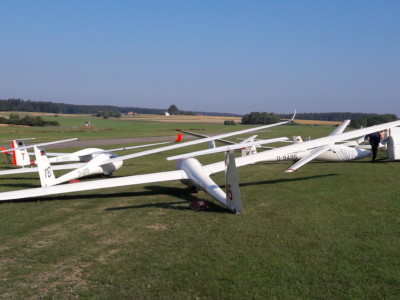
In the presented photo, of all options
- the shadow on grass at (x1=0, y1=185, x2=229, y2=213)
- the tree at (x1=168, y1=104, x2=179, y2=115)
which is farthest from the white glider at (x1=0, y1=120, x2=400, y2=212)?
the tree at (x1=168, y1=104, x2=179, y2=115)

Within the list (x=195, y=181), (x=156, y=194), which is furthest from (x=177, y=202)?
(x=156, y=194)

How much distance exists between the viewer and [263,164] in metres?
22.1

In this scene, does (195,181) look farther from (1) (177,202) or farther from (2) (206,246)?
(2) (206,246)

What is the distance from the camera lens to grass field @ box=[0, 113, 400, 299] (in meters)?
6.01

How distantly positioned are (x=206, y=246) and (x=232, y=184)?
7.59 feet

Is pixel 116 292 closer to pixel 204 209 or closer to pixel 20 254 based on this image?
pixel 20 254

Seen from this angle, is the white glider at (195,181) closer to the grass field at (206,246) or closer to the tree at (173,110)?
the grass field at (206,246)

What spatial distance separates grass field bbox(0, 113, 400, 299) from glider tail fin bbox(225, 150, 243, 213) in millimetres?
342

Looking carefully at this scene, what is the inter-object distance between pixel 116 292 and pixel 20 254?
3209mm

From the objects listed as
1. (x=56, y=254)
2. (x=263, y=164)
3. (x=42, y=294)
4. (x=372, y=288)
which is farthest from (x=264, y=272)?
(x=263, y=164)

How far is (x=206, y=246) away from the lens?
26.0 ft

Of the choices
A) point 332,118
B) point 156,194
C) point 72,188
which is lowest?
point 156,194

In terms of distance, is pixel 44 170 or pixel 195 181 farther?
pixel 44 170

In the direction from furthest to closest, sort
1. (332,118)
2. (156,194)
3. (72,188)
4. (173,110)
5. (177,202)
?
(173,110) → (332,118) → (156,194) → (177,202) → (72,188)
